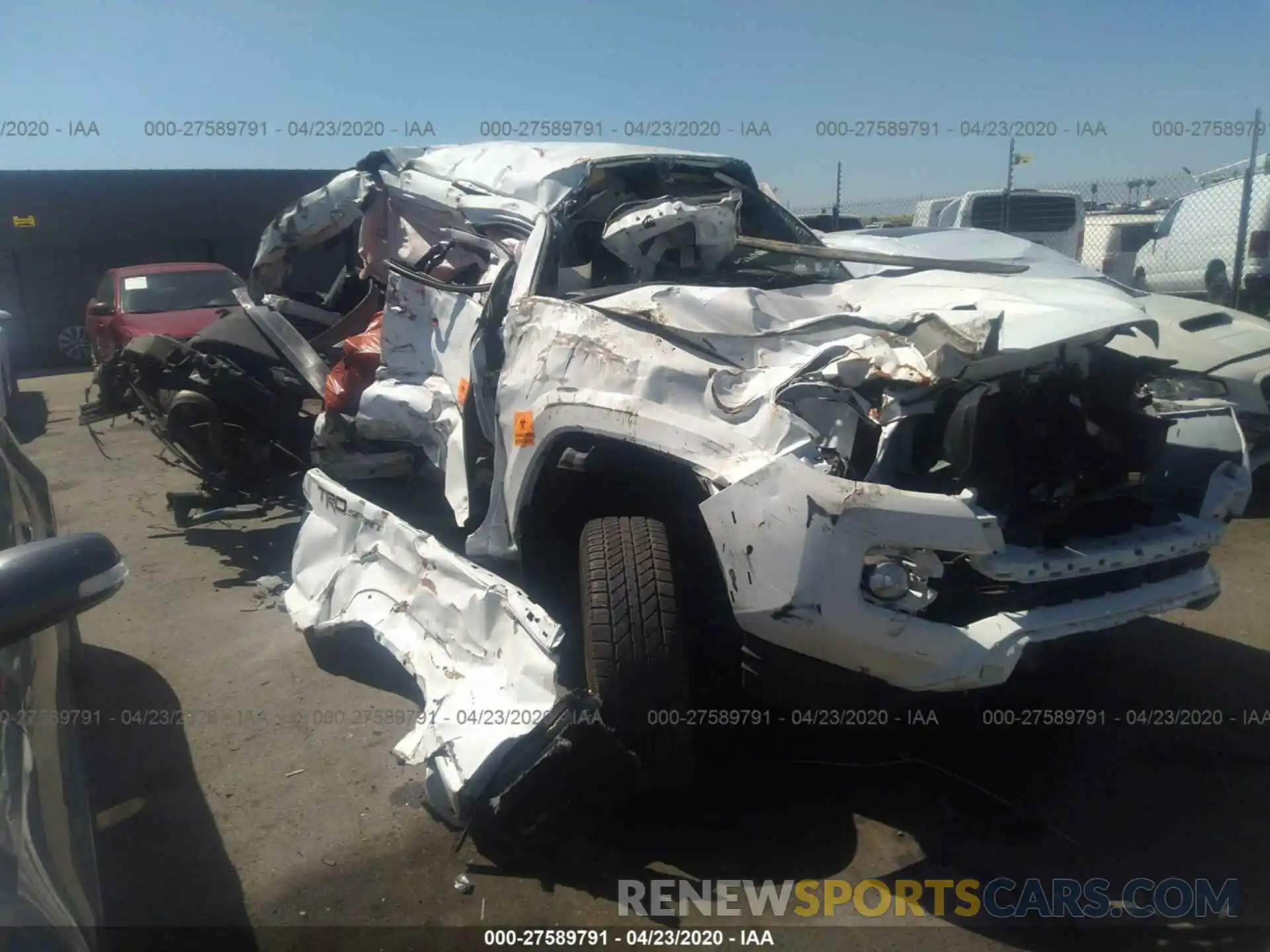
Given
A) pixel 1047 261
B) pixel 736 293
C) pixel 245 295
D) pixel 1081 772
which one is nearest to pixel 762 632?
pixel 736 293

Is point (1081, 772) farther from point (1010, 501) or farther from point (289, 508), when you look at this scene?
point (289, 508)

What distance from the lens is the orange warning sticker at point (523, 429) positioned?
3289mm

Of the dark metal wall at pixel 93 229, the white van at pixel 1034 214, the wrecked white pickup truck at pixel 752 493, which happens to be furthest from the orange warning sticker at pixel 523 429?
the dark metal wall at pixel 93 229

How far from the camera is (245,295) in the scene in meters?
6.13

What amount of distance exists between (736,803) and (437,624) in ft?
4.11

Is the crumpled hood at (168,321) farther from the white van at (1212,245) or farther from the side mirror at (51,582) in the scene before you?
the white van at (1212,245)

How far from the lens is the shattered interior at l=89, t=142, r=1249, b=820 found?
2.56 m

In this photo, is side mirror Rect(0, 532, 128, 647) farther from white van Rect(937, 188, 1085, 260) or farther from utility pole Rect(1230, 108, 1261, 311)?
white van Rect(937, 188, 1085, 260)

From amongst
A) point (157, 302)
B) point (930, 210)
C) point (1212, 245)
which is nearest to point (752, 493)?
point (157, 302)

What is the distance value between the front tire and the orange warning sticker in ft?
2.06

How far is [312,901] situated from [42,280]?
60.3ft

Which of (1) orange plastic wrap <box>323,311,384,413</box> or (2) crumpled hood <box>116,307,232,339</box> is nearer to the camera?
(1) orange plastic wrap <box>323,311,384,413</box>

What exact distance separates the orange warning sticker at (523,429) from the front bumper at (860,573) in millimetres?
859

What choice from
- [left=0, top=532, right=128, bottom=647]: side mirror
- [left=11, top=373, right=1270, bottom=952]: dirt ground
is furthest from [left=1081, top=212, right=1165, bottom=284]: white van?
[left=0, top=532, right=128, bottom=647]: side mirror
